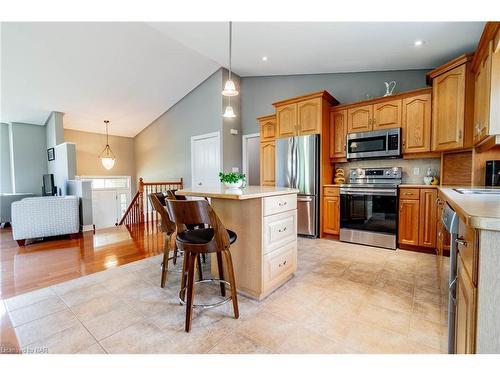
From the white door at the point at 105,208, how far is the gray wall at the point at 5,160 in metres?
1.97

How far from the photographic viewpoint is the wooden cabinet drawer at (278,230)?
193cm

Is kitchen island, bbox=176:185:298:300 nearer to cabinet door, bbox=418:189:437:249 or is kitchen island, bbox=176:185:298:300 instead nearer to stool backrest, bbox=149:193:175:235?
stool backrest, bbox=149:193:175:235

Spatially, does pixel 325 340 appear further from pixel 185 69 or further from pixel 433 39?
pixel 185 69

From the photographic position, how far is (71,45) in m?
3.71

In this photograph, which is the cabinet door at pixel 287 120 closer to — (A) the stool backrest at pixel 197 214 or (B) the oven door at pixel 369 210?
(B) the oven door at pixel 369 210

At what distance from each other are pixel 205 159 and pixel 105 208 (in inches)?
138

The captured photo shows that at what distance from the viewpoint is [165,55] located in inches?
174

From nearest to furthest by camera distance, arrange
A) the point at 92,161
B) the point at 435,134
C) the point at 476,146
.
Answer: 1. the point at 476,146
2. the point at 435,134
3. the point at 92,161

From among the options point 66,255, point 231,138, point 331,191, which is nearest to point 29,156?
point 66,255

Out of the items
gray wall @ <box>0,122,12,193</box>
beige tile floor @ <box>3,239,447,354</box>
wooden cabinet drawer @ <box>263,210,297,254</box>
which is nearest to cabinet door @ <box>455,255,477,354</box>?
beige tile floor @ <box>3,239,447,354</box>
